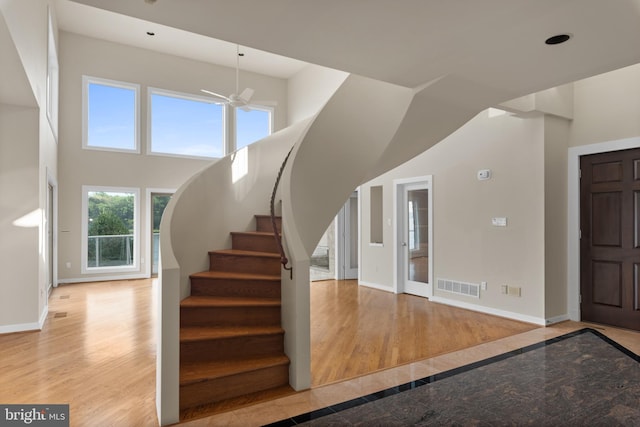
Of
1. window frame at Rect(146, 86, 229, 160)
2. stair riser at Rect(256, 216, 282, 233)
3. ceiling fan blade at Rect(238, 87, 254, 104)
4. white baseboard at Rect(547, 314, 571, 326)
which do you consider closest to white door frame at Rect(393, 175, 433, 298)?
A: white baseboard at Rect(547, 314, 571, 326)

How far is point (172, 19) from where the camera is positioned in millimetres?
2277

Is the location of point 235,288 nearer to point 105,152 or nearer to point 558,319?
point 558,319

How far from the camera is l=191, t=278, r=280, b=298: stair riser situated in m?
3.64

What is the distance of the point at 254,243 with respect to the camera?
14.6ft

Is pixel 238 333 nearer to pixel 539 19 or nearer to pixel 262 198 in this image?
pixel 262 198

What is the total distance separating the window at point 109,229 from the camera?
8.49m

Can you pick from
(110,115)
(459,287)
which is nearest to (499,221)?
(459,287)

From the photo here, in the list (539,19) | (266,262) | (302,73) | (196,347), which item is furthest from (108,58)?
(539,19)

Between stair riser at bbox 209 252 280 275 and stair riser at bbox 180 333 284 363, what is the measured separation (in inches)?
32.8

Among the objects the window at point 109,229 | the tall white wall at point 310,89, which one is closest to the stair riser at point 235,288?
the window at point 109,229

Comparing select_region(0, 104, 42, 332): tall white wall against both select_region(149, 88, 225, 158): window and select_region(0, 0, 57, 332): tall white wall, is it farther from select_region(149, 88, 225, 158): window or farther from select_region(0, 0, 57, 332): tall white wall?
select_region(149, 88, 225, 158): window

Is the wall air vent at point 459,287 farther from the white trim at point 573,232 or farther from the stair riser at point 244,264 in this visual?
the stair riser at point 244,264

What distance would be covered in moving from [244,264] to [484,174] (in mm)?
3768

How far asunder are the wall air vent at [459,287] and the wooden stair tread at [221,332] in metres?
3.63
